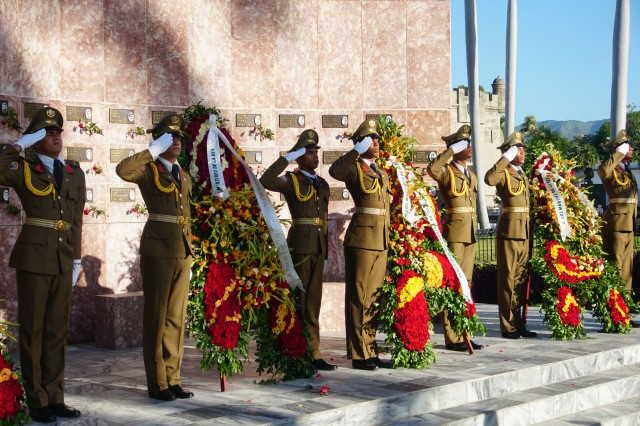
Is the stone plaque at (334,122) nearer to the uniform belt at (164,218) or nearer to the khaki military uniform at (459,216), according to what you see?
the khaki military uniform at (459,216)

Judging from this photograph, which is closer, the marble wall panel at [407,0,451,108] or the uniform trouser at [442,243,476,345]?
the uniform trouser at [442,243,476,345]

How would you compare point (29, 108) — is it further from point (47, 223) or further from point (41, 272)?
point (41, 272)

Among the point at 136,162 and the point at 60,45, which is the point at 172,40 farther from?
the point at 136,162

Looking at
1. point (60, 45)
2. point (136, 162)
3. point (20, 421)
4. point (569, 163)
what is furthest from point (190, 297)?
point (569, 163)

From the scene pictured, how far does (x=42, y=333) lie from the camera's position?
20.6 feet

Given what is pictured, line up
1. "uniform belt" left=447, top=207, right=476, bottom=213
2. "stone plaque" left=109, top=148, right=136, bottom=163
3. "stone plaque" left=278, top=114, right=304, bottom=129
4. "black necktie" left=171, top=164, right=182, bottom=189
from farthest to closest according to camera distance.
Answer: "stone plaque" left=278, top=114, right=304, bottom=129 < "stone plaque" left=109, top=148, right=136, bottom=163 < "uniform belt" left=447, top=207, right=476, bottom=213 < "black necktie" left=171, top=164, right=182, bottom=189

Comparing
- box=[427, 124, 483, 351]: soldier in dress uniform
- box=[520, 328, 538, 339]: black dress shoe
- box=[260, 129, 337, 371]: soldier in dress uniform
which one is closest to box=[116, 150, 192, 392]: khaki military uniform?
box=[260, 129, 337, 371]: soldier in dress uniform

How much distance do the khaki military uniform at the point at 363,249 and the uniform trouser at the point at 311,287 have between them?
30 centimetres

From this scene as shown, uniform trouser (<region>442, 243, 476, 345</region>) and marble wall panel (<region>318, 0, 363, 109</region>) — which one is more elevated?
marble wall panel (<region>318, 0, 363, 109</region>)

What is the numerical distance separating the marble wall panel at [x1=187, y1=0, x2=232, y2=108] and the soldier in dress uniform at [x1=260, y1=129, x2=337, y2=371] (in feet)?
9.47

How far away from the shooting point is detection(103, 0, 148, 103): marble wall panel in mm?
10094

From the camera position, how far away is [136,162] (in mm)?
6590

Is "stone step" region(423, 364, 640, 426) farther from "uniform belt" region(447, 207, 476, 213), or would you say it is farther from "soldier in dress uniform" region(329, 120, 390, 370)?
"uniform belt" region(447, 207, 476, 213)

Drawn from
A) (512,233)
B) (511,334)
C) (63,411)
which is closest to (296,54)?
(512,233)
